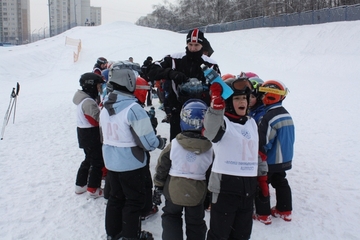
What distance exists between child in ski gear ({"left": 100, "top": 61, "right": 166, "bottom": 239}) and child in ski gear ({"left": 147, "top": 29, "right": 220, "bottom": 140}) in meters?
0.67

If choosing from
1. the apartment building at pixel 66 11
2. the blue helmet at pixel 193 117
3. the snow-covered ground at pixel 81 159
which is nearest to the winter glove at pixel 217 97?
the blue helmet at pixel 193 117

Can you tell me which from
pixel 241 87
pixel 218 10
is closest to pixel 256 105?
pixel 241 87

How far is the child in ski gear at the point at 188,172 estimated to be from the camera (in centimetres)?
288

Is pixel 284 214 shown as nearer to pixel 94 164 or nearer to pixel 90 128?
pixel 94 164

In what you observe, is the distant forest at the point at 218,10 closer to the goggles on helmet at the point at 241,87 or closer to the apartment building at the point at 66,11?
the apartment building at the point at 66,11

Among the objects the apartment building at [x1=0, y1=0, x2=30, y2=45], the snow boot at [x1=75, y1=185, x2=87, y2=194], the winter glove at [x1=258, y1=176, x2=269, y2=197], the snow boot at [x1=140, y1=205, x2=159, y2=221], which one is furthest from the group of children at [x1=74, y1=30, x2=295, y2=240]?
the apartment building at [x1=0, y1=0, x2=30, y2=45]

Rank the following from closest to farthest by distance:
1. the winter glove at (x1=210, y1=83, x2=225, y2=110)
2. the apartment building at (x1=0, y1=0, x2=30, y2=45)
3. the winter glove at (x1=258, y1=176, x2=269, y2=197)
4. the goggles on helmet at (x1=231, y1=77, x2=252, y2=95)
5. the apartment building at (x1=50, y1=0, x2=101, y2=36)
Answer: the winter glove at (x1=210, y1=83, x2=225, y2=110) < the goggles on helmet at (x1=231, y1=77, x2=252, y2=95) < the winter glove at (x1=258, y1=176, x2=269, y2=197) < the apartment building at (x1=0, y1=0, x2=30, y2=45) < the apartment building at (x1=50, y1=0, x2=101, y2=36)

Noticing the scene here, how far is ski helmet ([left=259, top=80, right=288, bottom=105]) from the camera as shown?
3.69 m

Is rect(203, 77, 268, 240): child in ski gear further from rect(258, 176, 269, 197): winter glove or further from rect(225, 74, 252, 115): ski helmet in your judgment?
rect(258, 176, 269, 197): winter glove

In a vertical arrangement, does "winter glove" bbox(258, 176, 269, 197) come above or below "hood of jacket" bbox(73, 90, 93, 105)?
below

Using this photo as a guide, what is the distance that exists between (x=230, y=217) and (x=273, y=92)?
1737 millimetres

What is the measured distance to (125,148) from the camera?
315 centimetres

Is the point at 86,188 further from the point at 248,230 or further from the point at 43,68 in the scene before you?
the point at 43,68

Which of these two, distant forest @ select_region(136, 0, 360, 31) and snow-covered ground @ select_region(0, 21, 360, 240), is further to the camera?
distant forest @ select_region(136, 0, 360, 31)
